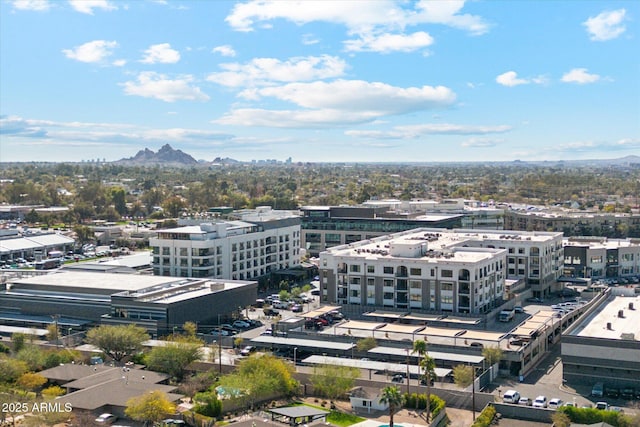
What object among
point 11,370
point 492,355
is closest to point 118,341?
point 11,370

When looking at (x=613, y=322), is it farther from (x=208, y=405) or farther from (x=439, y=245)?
(x=208, y=405)

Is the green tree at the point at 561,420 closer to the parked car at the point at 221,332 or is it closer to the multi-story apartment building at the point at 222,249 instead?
the parked car at the point at 221,332

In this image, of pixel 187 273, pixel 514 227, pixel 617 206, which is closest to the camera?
pixel 187 273

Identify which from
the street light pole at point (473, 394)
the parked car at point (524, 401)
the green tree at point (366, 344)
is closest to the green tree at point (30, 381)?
the green tree at point (366, 344)

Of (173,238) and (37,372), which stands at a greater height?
(173,238)

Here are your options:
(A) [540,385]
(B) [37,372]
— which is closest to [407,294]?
(A) [540,385]

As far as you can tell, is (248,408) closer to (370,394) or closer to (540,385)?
(370,394)
